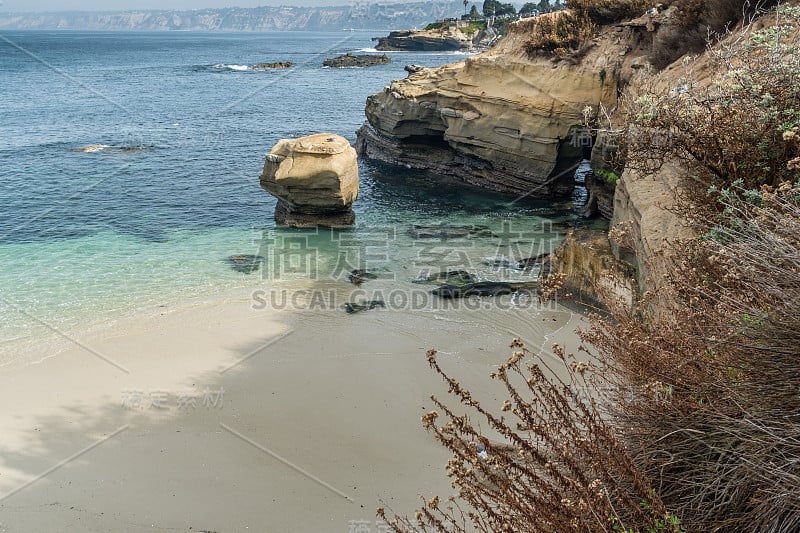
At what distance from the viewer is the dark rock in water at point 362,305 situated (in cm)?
1325

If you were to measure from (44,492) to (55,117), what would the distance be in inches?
1372

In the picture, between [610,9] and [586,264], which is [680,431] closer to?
[586,264]

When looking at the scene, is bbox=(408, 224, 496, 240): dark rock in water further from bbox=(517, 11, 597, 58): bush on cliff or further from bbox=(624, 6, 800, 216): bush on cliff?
bbox=(624, 6, 800, 216): bush on cliff

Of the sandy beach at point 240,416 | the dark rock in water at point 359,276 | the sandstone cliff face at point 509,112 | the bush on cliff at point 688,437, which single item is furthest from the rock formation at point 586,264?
the sandstone cliff face at point 509,112

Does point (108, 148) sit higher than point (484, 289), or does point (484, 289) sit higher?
point (108, 148)

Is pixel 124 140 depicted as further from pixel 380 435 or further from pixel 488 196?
pixel 380 435

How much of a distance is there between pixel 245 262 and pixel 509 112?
1053 centimetres

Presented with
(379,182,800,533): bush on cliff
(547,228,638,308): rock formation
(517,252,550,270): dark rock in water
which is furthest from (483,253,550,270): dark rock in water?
(379,182,800,533): bush on cliff

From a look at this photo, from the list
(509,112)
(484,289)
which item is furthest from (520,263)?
(509,112)

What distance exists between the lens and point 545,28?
22344 mm

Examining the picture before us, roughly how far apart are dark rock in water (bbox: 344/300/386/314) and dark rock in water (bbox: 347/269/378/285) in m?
1.17

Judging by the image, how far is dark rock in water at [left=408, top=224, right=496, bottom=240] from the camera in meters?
18.3

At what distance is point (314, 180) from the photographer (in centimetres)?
1811

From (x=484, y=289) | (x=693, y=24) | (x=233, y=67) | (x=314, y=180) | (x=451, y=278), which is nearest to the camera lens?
(x=484, y=289)
